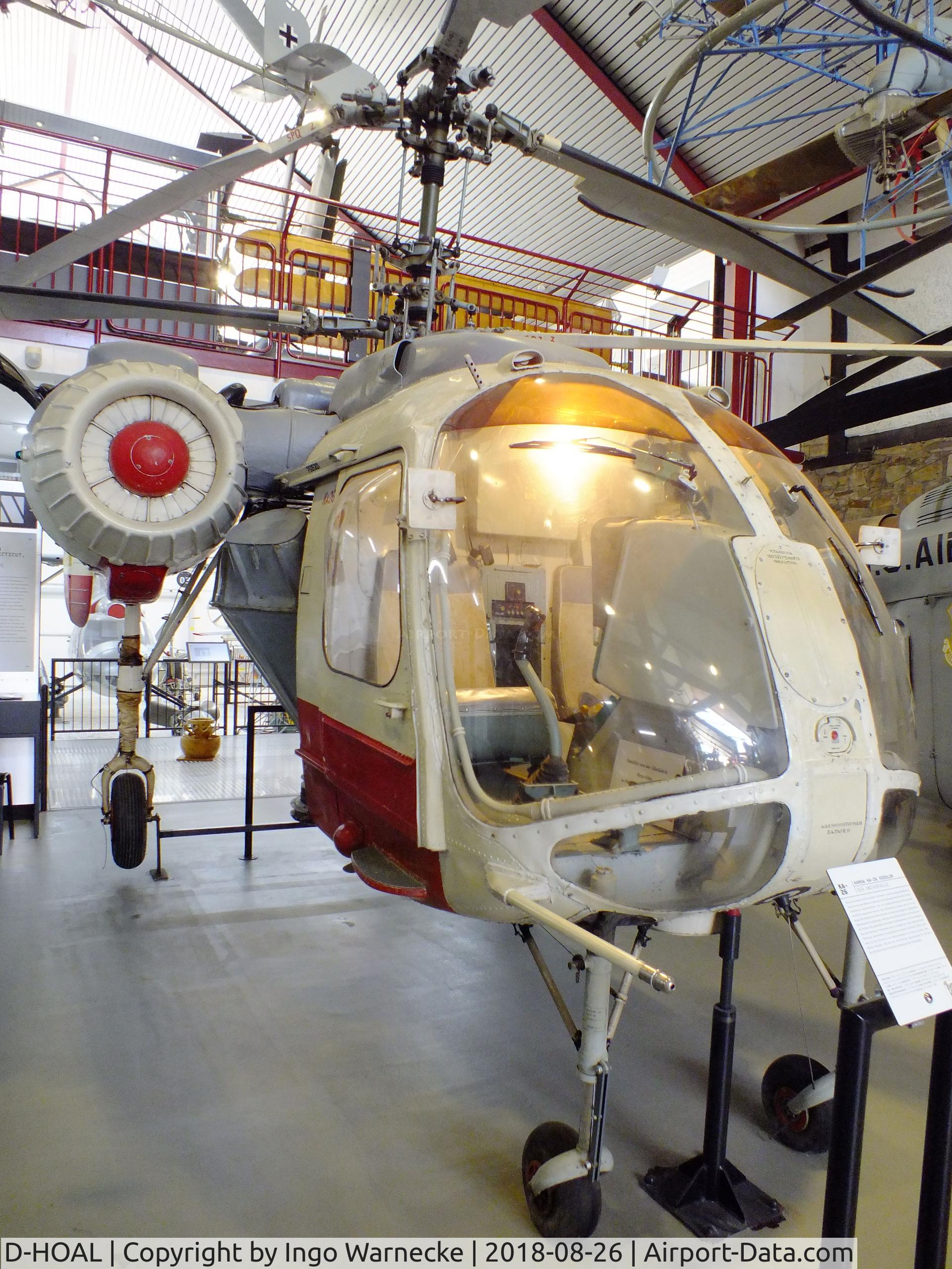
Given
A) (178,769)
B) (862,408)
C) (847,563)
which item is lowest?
(178,769)

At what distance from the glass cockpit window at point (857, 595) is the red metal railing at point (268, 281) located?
11.4ft

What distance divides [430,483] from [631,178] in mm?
1691

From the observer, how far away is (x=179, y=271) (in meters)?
9.03

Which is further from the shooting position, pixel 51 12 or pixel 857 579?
pixel 51 12

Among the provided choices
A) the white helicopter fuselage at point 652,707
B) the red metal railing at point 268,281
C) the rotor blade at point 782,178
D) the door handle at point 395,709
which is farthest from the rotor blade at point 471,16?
the rotor blade at point 782,178

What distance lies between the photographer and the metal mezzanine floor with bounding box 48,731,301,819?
7.03m

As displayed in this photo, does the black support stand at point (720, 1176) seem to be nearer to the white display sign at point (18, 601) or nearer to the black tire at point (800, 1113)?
the black tire at point (800, 1113)

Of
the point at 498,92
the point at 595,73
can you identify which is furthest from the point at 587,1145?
the point at 498,92

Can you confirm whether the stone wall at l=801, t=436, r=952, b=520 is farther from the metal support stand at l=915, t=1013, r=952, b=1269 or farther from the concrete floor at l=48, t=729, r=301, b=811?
the metal support stand at l=915, t=1013, r=952, b=1269

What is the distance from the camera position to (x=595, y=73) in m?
10.2

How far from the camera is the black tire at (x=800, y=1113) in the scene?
2.69 m

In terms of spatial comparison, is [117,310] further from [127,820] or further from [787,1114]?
[787,1114]

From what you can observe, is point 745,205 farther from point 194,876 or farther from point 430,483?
point 194,876

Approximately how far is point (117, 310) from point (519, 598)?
211 centimetres
